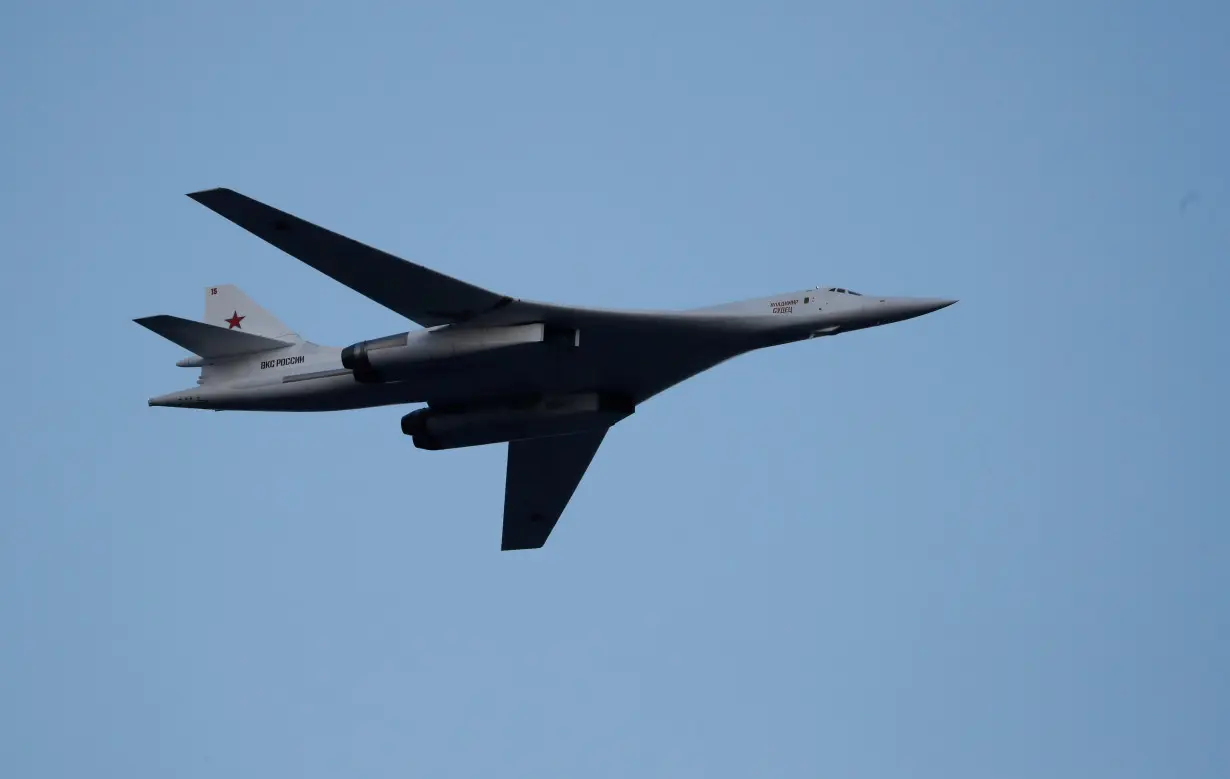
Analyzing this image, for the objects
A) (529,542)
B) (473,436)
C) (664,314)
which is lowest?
(529,542)

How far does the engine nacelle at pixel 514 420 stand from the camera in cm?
2830

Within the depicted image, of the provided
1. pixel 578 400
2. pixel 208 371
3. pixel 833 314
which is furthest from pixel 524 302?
pixel 208 371

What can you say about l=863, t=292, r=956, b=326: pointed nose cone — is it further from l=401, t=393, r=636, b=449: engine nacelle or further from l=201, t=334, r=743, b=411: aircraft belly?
l=401, t=393, r=636, b=449: engine nacelle

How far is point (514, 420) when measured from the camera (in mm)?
28438

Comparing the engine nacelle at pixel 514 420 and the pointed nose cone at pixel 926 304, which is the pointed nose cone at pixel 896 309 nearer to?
the pointed nose cone at pixel 926 304

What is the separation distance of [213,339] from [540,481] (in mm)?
7494

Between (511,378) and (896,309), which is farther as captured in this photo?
(511,378)

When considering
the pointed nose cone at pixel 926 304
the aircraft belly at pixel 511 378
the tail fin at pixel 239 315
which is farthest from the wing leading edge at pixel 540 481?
the pointed nose cone at pixel 926 304

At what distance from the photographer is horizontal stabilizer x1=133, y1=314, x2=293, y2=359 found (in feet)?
96.1

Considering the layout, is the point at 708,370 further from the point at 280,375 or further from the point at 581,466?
the point at 280,375

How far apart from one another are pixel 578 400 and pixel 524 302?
3169 millimetres

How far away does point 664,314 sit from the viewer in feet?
85.6

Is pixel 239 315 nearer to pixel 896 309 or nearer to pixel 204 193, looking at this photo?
pixel 204 193

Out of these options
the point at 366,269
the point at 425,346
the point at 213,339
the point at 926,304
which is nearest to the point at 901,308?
the point at 926,304
